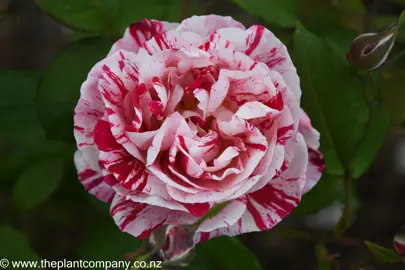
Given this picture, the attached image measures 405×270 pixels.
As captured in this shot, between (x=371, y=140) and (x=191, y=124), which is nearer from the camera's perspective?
(x=191, y=124)

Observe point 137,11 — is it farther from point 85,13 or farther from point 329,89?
point 329,89

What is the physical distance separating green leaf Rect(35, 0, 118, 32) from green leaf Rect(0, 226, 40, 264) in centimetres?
20

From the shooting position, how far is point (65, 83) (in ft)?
1.67

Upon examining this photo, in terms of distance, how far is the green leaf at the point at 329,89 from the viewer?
51 centimetres

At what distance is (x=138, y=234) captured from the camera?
418mm

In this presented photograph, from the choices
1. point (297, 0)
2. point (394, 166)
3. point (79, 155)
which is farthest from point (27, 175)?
point (394, 166)

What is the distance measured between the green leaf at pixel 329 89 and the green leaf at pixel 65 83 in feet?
0.54

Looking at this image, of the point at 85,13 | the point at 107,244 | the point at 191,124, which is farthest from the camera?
the point at 107,244

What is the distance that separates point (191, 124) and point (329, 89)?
15 centimetres

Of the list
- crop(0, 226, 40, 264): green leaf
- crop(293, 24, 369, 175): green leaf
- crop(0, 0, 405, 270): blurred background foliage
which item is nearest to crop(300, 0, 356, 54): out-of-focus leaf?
crop(0, 0, 405, 270): blurred background foliage

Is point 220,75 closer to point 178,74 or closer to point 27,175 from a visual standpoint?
point 178,74

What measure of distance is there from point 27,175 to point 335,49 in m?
0.31

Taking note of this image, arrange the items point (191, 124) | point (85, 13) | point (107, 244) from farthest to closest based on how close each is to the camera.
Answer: point (107, 244) → point (85, 13) → point (191, 124)

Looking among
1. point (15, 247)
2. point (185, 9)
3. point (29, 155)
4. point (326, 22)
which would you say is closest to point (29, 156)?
point (29, 155)
